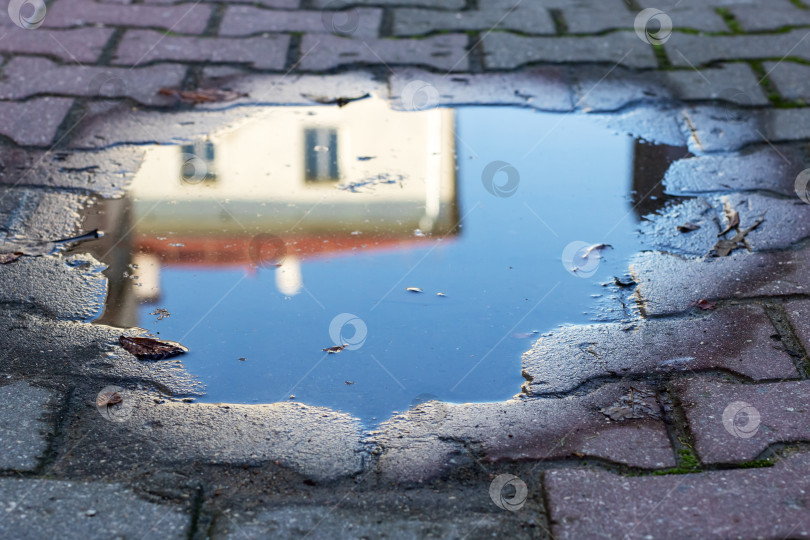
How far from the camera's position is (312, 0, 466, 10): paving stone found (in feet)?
13.4

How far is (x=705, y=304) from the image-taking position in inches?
82.9

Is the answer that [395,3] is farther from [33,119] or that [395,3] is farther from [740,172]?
[740,172]

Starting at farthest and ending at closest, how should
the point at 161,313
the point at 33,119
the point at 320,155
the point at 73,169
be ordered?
the point at 33,119
the point at 320,155
the point at 73,169
the point at 161,313

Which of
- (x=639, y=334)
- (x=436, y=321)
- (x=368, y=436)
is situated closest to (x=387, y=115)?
(x=436, y=321)

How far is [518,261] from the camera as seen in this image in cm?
230

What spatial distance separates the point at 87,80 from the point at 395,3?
1.62m

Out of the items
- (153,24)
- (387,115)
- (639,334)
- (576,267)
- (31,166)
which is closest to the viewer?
(639,334)

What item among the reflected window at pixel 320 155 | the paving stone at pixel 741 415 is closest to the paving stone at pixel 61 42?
the reflected window at pixel 320 155

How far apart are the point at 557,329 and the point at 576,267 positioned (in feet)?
0.97

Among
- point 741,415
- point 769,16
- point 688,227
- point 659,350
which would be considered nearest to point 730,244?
point 688,227

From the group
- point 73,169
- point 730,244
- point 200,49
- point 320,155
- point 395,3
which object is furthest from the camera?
point 395,3

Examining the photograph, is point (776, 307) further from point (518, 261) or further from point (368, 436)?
point (368, 436)

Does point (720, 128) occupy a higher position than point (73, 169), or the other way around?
point (720, 128)


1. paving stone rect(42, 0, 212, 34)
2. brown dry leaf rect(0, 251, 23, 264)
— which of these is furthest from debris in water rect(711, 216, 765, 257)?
paving stone rect(42, 0, 212, 34)
